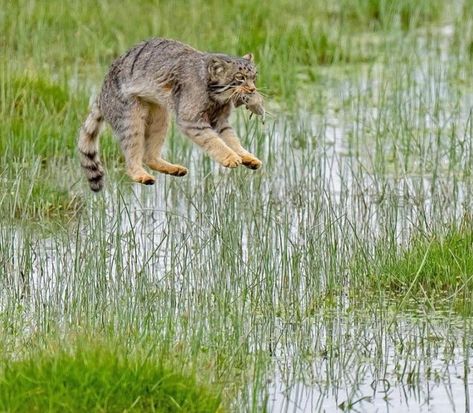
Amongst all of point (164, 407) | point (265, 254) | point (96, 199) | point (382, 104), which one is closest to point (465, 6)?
point (382, 104)

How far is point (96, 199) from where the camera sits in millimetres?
8930

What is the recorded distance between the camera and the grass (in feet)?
20.9

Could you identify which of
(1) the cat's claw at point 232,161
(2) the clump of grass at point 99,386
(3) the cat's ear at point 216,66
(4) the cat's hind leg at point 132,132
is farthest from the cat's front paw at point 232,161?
(2) the clump of grass at point 99,386

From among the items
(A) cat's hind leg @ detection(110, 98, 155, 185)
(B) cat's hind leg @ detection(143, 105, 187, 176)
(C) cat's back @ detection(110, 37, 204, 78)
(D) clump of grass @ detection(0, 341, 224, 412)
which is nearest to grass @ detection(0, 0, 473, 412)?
(D) clump of grass @ detection(0, 341, 224, 412)

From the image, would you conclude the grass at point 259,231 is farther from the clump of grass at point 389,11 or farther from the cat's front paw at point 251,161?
the cat's front paw at point 251,161

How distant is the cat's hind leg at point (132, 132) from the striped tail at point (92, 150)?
278 mm

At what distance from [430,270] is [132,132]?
1.80m

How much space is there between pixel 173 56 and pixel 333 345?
2.05 m

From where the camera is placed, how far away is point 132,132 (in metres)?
7.84

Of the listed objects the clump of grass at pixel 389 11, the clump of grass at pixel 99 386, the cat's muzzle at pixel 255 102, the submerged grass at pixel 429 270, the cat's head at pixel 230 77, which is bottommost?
the clump of grass at pixel 99 386

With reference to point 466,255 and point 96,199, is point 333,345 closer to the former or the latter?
point 466,255

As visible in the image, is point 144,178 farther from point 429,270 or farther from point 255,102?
point 429,270

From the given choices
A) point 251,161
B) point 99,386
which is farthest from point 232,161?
point 99,386

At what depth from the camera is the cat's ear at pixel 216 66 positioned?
748 cm
